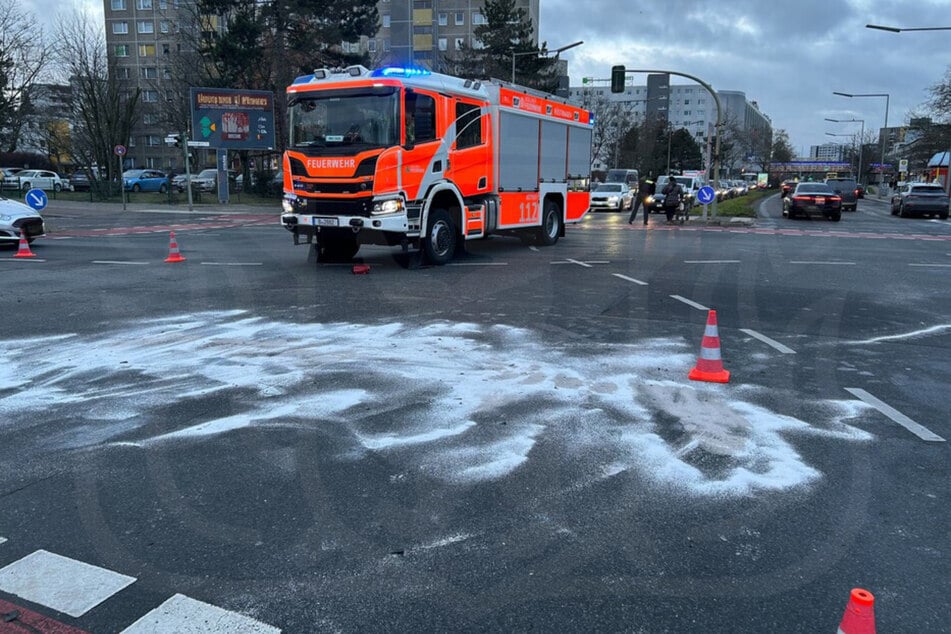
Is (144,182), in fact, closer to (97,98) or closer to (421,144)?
(97,98)

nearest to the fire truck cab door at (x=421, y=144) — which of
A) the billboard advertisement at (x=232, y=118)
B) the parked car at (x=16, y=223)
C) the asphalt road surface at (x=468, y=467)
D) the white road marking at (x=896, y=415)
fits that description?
the asphalt road surface at (x=468, y=467)

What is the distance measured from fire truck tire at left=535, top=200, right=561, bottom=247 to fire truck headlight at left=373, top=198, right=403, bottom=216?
591 cm

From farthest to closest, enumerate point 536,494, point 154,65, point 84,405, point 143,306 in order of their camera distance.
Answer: point 154,65, point 143,306, point 84,405, point 536,494

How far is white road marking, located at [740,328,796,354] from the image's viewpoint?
740 cm

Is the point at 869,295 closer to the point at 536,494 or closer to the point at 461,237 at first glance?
the point at 461,237

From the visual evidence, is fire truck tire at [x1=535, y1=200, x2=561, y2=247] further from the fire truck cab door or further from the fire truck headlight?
the fire truck headlight

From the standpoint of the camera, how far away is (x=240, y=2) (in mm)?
41688

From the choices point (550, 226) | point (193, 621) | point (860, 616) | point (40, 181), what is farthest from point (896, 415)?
point (40, 181)

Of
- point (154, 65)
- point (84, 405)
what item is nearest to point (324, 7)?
point (84, 405)

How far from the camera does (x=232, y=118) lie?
3616 centimetres

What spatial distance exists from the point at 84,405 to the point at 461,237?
31.6ft

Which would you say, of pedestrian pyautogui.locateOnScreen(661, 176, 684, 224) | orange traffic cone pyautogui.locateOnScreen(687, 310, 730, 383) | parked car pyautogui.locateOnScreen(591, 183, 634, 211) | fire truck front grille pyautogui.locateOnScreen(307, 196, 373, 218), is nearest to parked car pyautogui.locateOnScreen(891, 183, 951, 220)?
parked car pyautogui.locateOnScreen(591, 183, 634, 211)

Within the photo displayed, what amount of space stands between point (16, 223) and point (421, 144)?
1018 centimetres

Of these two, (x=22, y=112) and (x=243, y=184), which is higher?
(x=22, y=112)
